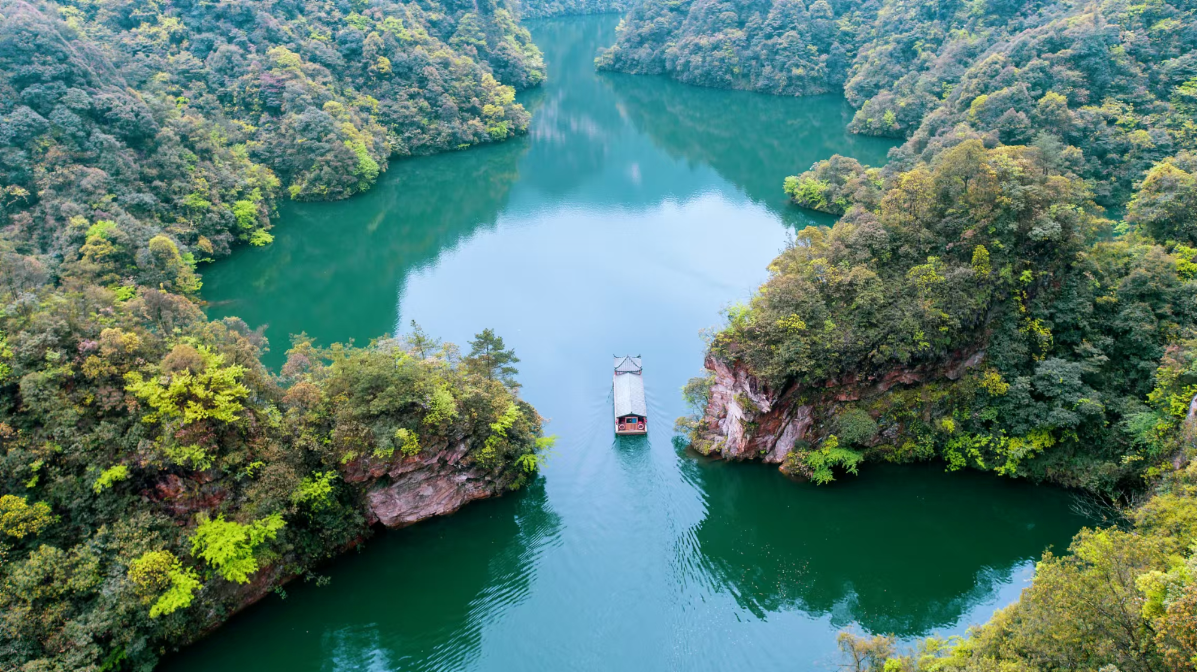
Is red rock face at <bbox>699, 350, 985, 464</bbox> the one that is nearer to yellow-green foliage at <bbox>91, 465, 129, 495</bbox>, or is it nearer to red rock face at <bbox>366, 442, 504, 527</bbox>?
red rock face at <bbox>366, 442, 504, 527</bbox>

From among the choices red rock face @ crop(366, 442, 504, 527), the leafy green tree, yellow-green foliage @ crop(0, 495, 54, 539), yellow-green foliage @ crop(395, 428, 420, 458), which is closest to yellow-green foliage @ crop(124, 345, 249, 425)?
yellow-green foliage @ crop(0, 495, 54, 539)

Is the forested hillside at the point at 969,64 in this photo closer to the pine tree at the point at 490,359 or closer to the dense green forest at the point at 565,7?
the dense green forest at the point at 565,7

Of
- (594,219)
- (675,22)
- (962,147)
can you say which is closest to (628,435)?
(962,147)

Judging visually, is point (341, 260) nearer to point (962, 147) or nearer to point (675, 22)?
point (962, 147)

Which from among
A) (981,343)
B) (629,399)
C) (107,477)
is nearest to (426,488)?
(107,477)

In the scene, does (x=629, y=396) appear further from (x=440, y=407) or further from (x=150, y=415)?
(x=150, y=415)

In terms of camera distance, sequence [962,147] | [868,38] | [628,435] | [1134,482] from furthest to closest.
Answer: [868,38] → [628,435] → [962,147] → [1134,482]
